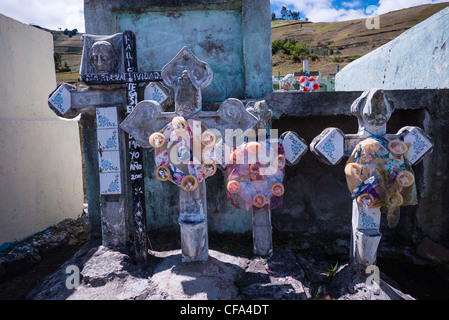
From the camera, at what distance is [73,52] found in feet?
144

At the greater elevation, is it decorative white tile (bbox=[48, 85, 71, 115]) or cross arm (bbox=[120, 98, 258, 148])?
decorative white tile (bbox=[48, 85, 71, 115])

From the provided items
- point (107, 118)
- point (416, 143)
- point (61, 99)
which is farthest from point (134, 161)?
point (416, 143)

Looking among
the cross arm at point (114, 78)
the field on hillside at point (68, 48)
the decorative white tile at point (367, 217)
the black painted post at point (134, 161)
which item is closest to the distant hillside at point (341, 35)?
the black painted post at point (134, 161)

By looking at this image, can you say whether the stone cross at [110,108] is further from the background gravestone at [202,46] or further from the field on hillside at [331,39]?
the field on hillside at [331,39]

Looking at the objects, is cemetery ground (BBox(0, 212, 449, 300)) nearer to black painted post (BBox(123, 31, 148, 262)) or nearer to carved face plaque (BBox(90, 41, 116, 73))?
black painted post (BBox(123, 31, 148, 262))

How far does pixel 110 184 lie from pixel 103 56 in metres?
1.34

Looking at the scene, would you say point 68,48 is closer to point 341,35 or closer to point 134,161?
point 341,35

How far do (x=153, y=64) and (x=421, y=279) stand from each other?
3.87 m

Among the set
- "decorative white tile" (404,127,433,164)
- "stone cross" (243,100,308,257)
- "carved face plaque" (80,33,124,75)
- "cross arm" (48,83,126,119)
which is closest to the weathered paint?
"cross arm" (48,83,126,119)

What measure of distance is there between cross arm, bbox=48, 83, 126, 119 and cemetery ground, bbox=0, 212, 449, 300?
1513 millimetres

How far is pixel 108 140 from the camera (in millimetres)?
3082

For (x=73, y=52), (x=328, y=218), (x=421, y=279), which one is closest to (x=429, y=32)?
(x=328, y=218)

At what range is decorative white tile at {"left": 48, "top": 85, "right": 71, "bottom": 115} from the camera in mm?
3041
